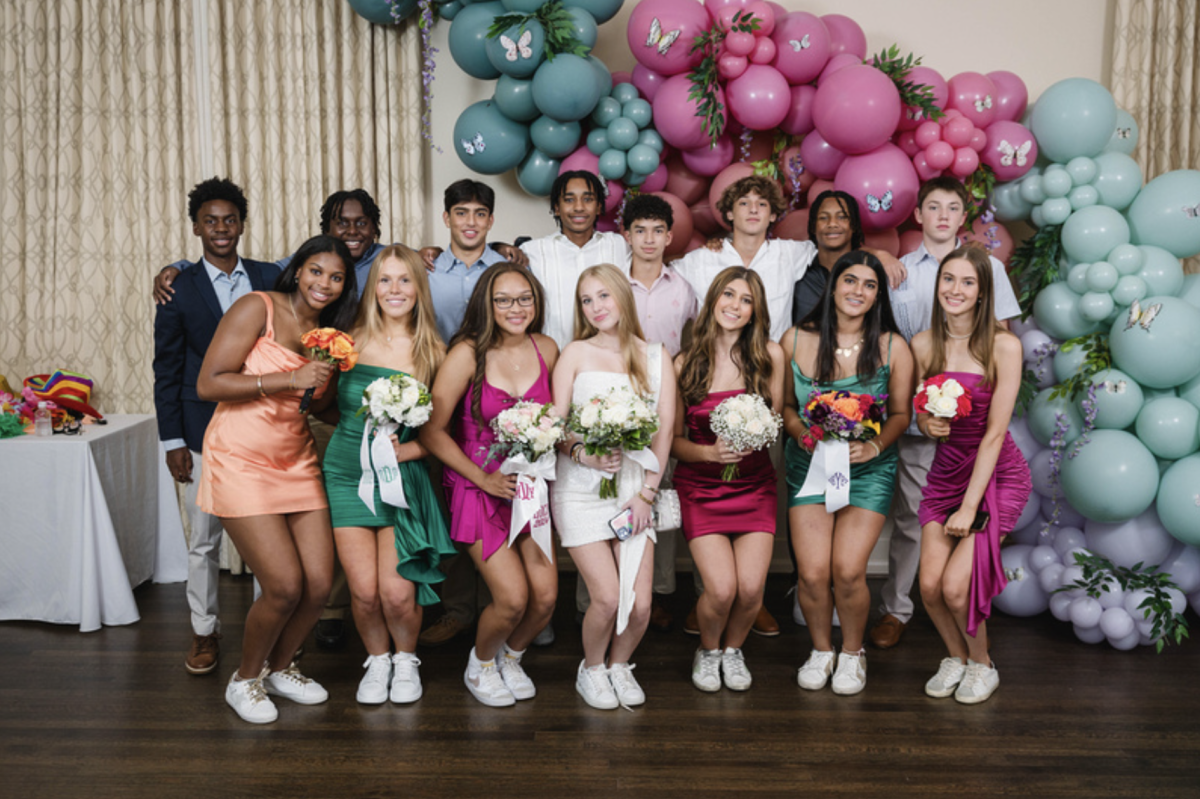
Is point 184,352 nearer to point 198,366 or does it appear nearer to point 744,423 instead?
point 198,366

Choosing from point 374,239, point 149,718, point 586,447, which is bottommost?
point 149,718

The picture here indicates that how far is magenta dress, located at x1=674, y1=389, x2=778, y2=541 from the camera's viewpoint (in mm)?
3572

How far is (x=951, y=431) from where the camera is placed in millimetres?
3566

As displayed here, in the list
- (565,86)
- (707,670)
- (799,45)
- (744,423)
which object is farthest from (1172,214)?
(707,670)

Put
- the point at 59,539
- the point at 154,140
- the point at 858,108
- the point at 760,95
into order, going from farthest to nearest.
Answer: the point at 154,140, the point at 760,95, the point at 59,539, the point at 858,108

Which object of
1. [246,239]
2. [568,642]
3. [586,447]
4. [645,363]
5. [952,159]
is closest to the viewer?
[586,447]

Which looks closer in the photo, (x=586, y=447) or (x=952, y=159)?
(x=586, y=447)

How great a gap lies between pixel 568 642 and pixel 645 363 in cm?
145

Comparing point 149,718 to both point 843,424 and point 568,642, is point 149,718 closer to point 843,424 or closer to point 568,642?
point 568,642

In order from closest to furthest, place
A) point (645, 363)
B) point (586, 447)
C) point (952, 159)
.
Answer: point (586, 447) < point (645, 363) < point (952, 159)

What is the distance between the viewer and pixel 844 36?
4.62 metres

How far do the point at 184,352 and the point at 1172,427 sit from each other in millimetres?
4438

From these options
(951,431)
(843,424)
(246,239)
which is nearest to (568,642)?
(843,424)

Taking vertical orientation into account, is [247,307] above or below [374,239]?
below
